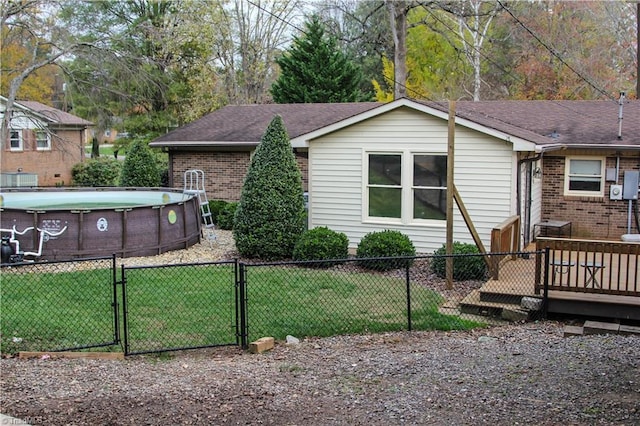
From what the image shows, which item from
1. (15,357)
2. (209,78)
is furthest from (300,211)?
(209,78)

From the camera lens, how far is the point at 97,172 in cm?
3325

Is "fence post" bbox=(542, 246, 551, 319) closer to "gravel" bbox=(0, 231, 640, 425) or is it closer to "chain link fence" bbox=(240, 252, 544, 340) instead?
"chain link fence" bbox=(240, 252, 544, 340)

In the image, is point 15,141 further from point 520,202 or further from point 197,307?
point 520,202

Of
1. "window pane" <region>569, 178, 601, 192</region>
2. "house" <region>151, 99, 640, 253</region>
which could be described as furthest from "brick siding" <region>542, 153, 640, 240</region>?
"window pane" <region>569, 178, 601, 192</region>

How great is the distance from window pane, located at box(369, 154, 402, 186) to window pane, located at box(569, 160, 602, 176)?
5025 millimetres

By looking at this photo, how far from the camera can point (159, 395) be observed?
6.38m

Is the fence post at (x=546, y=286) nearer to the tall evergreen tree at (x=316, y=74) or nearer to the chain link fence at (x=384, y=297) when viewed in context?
the chain link fence at (x=384, y=297)

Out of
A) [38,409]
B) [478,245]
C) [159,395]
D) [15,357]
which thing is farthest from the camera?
[478,245]

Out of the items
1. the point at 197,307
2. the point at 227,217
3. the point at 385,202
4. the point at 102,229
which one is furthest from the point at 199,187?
the point at 197,307

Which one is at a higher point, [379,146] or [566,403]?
[379,146]

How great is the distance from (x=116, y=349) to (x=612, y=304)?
700 cm

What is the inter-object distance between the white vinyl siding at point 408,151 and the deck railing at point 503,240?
46cm

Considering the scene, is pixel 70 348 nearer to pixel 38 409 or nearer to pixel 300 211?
pixel 38 409

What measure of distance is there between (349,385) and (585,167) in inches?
491
